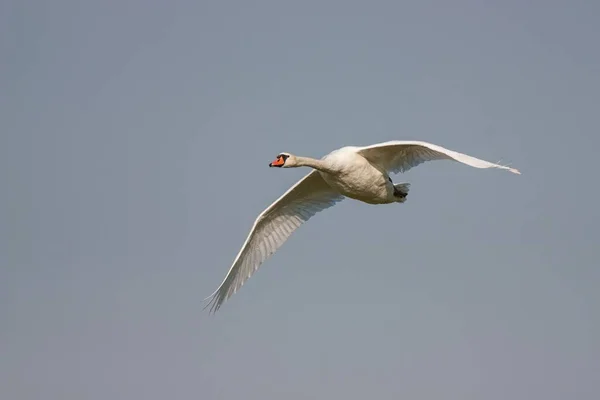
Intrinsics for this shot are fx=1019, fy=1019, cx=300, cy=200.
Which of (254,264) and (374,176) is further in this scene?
(254,264)

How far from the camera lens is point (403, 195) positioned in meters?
23.6

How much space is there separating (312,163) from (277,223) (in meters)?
3.81

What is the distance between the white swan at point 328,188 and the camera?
22.0m

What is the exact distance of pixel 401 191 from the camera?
77.2ft

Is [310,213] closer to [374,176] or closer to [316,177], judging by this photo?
[316,177]

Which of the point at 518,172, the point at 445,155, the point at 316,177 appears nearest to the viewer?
the point at 518,172

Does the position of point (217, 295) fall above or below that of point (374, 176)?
below

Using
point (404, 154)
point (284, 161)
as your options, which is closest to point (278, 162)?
point (284, 161)

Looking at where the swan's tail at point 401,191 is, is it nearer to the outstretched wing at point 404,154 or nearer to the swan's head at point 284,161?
the outstretched wing at point 404,154

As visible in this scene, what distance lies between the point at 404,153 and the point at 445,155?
1.74 meters

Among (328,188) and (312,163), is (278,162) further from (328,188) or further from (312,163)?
(328,188)

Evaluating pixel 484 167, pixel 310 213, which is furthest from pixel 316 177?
pixel 484 167

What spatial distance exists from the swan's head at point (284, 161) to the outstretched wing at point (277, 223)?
2.28 m

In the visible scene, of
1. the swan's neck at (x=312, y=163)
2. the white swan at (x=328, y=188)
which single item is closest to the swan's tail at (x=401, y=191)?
the white swan at (x=328, y=188)
